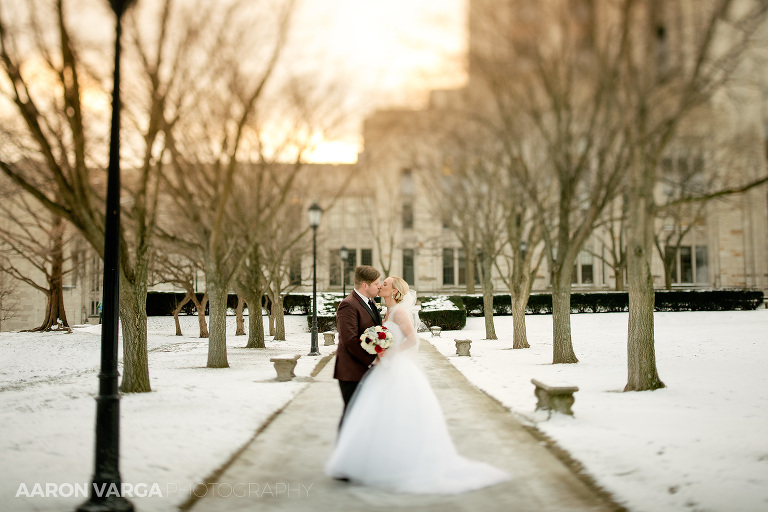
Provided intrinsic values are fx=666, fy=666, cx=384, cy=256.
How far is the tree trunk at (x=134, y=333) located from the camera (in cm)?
1234

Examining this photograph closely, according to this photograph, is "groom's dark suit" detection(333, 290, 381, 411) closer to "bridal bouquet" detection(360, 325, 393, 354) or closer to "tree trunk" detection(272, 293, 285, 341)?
"bridal bouquet" detection(360, 325, 393, 354)

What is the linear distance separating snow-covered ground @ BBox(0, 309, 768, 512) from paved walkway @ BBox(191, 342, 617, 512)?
0.28 meters

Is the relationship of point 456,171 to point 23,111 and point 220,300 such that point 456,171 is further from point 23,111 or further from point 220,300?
point 23,111

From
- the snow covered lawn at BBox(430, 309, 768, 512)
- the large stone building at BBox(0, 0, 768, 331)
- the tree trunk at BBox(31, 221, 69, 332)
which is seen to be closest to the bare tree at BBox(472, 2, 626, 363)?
the snow covered lawn at BBox(430, 309, 768, 512)

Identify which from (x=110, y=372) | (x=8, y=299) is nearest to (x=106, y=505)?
(x=110, y=372)

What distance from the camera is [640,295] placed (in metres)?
11.7

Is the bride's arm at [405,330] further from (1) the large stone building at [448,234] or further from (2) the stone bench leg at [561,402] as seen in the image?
(1) the large stone building at [448,234]

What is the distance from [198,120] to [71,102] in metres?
5.44

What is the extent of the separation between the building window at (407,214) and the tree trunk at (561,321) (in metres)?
34.3

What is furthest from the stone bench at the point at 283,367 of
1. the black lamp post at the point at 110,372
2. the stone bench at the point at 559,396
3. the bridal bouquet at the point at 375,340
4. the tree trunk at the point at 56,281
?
the tree trunk at the point at 56,281

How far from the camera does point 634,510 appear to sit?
16.7 feet

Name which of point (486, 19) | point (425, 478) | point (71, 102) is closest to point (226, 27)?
point (71, 102)

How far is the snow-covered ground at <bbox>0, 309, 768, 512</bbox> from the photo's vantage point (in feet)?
19.2

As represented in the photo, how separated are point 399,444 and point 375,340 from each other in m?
0.97
